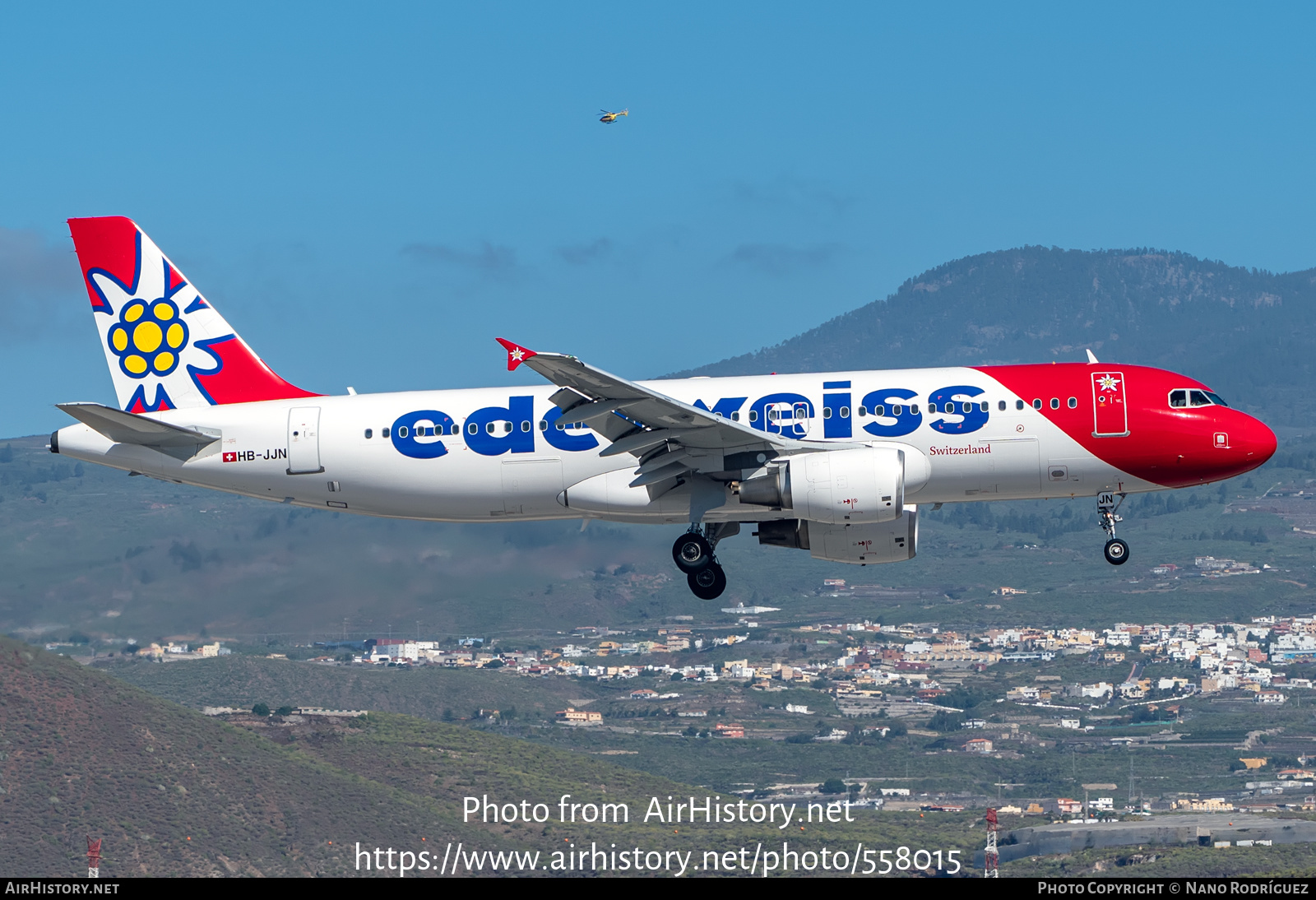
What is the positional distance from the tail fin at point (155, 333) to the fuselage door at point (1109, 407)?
2243cm

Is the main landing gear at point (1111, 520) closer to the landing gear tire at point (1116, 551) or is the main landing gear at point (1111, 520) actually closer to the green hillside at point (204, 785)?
the landing gear tire at point (1116, 551)

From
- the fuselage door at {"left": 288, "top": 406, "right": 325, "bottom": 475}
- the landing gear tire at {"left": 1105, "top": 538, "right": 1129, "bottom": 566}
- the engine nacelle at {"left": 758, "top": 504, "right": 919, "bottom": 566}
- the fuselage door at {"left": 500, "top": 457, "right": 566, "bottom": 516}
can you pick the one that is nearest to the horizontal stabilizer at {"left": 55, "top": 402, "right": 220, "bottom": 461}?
the fuselage door at {"left": 288, "top": 406, "right": 325, "bottom": 475}

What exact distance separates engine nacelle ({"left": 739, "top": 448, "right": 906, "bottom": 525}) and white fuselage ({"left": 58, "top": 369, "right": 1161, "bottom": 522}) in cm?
106

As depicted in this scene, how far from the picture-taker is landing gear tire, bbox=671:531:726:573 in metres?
46.2

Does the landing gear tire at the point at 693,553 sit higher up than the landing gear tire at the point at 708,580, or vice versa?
the landing gear tire at the point at 693,553

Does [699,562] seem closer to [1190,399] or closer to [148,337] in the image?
[1190,399]

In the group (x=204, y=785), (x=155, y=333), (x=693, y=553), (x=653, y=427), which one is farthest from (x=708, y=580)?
(x=204, y=785)

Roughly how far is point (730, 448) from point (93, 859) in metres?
70.9

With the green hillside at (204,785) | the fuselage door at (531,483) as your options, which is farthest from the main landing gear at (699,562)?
the green hillside at (204,785)

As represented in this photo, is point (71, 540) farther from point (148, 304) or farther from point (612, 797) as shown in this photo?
point (148, 304)

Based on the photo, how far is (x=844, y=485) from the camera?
42.9 meters

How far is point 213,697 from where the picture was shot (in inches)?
7411

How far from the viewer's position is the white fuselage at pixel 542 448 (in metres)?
44.3
